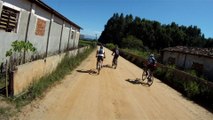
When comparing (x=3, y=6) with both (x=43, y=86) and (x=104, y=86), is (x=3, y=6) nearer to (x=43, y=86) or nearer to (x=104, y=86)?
(x=43, y=86)

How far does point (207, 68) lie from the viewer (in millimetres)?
23828

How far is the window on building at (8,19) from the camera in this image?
10.9 meters

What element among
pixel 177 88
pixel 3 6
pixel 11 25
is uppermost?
pixel 3 6

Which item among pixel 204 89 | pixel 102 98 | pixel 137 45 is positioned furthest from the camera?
pixel 137 45

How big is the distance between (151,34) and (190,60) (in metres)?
79.0

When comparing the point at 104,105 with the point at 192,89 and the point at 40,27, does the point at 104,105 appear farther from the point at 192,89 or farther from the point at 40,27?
the point at 40,27

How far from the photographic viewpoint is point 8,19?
11.3m

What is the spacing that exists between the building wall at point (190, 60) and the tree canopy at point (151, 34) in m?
55.6

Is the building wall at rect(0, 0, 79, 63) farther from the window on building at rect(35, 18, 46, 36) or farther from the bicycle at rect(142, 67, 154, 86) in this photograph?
the bicycle at rect(142, 67, 154, 86)

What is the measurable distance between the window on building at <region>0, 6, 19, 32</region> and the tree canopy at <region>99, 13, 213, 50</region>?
78.6m

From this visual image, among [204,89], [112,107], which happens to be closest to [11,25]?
[112,107]

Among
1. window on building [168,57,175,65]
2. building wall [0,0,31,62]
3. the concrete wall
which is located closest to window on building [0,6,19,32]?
building wall [0,0,31,62]

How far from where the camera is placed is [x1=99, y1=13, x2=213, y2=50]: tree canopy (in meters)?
103

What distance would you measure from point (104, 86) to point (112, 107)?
3689 mm
